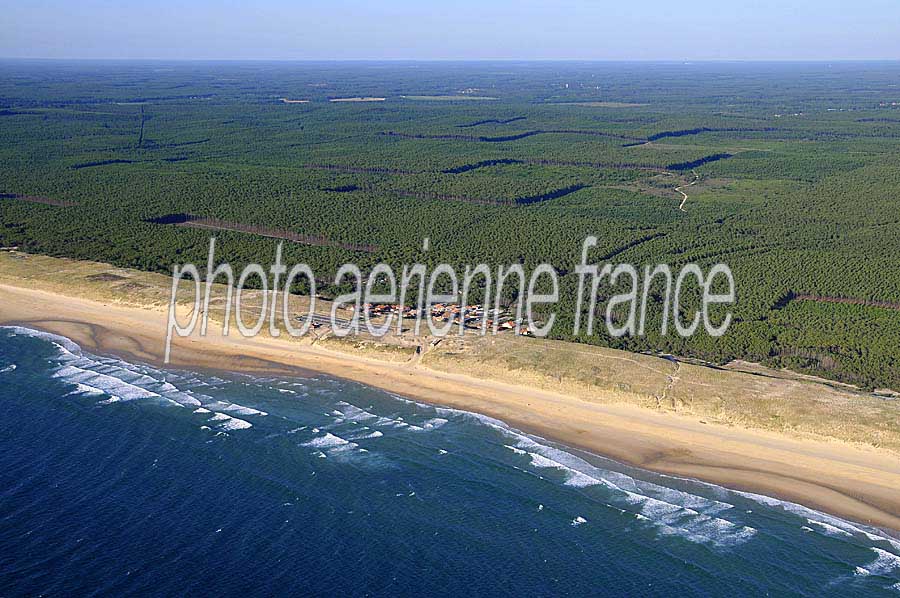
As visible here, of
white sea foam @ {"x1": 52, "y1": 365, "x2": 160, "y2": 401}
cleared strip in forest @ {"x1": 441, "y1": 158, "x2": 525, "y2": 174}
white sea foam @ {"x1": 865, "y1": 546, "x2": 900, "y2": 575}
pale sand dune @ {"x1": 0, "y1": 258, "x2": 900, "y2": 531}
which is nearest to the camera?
white sea foam @ {"x1": 865, "y1": 546, "x2": 900, "y2": 575}

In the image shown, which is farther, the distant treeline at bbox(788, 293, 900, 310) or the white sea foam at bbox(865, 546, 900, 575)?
the distant treeline at bbox(788, 293, 900, 310)

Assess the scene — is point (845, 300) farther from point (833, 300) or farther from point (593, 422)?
point (593, 422)

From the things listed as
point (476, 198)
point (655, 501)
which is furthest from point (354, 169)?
point (655, 501)

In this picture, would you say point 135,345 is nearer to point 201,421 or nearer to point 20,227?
point 201,421

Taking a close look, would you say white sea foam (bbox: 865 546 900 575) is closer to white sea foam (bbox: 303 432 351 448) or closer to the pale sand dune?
the pale sand dune

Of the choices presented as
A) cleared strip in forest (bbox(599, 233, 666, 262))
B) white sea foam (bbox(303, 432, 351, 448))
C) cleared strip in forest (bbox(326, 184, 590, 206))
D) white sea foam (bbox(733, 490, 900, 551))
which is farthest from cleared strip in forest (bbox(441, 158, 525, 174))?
white sea foam (bbox(733, 490, 900, 551))

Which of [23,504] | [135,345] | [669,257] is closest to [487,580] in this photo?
[23,504]

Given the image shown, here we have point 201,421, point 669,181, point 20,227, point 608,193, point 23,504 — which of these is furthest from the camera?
point 669,181

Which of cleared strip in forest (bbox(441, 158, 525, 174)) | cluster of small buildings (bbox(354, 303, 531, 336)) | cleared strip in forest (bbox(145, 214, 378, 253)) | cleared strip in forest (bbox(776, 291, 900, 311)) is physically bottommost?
cluster of small buildings (bbox(354, 303, 531, 336))
